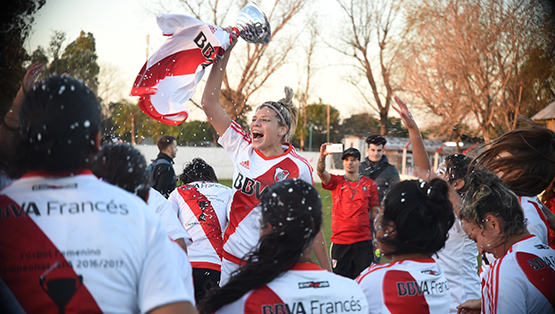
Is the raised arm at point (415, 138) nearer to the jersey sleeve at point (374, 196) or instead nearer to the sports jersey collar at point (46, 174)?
the sports jersey collar at point (46, 174)

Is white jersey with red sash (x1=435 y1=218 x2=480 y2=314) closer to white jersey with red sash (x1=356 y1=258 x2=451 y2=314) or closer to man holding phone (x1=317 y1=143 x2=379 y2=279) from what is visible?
white jersey with red sash (x1=356 y1=258 x2=451 y2=314)

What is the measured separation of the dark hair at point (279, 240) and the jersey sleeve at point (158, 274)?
16.9 inches

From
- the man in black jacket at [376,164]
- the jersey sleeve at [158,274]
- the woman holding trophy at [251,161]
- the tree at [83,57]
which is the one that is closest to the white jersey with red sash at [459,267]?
the woman holding trophy at [251,161]

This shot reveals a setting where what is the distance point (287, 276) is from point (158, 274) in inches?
25.9

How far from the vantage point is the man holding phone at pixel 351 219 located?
19.2 ft

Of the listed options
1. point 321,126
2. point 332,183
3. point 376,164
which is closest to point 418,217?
point 332,183

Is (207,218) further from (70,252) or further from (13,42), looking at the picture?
(70,252)

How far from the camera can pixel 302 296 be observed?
5.86 ft

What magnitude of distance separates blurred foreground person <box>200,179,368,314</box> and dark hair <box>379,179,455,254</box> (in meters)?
0.46

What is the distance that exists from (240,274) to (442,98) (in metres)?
15.9

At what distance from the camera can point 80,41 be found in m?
5.66

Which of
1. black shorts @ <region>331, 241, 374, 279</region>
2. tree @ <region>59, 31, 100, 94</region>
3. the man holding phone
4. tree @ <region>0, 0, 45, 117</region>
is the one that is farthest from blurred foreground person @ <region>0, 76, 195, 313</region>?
black shorts @ <region>331, 241, 374, 279</region>

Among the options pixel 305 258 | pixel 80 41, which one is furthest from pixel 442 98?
pixel 305 258

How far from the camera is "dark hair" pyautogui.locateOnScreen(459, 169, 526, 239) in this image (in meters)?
2.54
